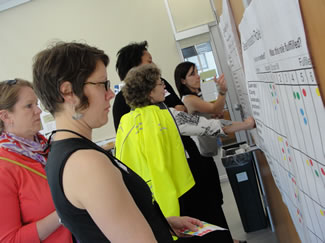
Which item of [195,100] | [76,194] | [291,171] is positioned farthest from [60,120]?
[195,100]

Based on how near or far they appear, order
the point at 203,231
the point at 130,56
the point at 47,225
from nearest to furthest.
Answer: the point at 203,231, the point at 47,225, the point at 130,56

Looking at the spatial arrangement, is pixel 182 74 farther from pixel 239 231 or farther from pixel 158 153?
pixel 239 231

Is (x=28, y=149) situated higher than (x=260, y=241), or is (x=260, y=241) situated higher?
(x=28, y=149)

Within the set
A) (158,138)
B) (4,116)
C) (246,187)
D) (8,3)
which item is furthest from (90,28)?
(4,116)

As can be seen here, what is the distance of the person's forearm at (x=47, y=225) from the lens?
1.26m

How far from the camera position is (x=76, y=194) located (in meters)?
0.75

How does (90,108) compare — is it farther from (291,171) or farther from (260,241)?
(260,241)

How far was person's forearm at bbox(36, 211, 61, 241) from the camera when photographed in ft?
4.13

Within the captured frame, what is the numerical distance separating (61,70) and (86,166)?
284mm

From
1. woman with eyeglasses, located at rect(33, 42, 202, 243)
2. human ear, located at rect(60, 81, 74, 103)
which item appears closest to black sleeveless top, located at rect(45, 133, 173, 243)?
woman with eyeglasses, located at rect(33, 42, 202, 243)

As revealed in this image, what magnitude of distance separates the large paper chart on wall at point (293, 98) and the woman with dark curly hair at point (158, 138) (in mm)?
680

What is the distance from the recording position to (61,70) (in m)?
0.84

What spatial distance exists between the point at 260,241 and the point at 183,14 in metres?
3.27

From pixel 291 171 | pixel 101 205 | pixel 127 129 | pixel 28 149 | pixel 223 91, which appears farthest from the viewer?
pixel 223 91
